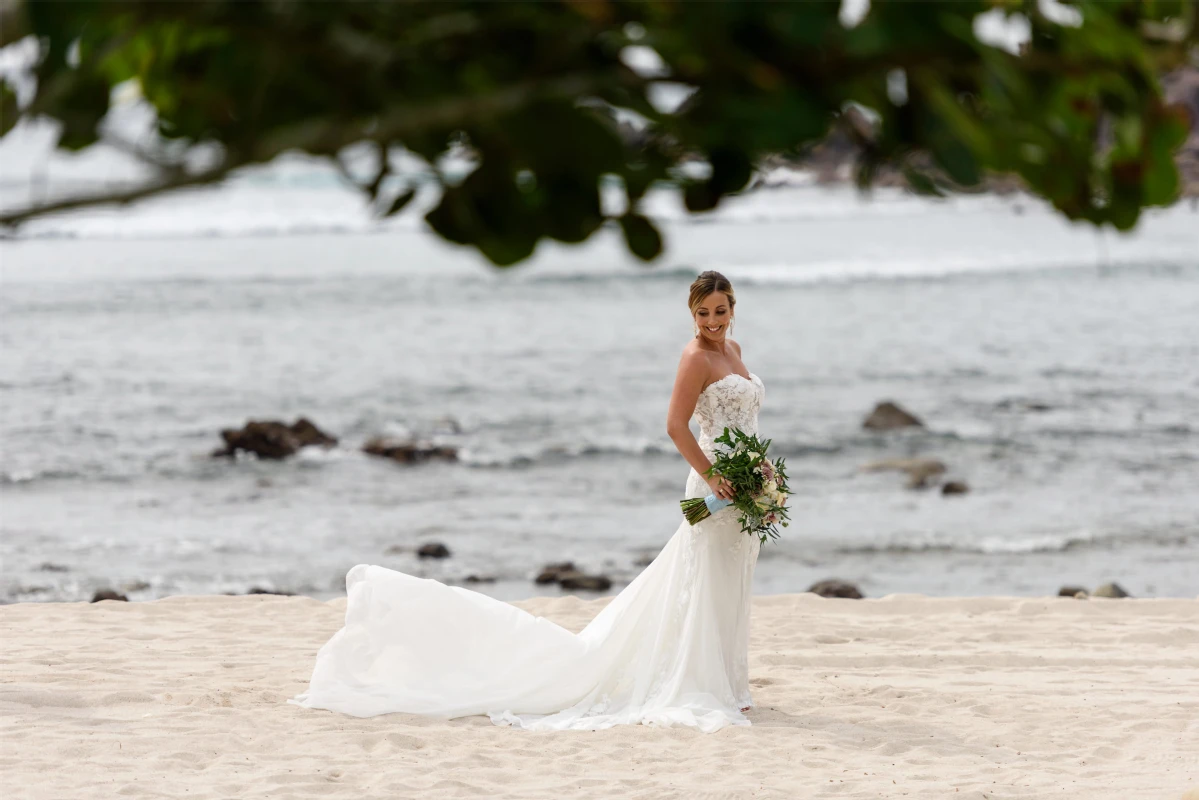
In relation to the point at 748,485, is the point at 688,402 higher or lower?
higher

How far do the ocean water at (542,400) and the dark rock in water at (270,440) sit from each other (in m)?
0.38

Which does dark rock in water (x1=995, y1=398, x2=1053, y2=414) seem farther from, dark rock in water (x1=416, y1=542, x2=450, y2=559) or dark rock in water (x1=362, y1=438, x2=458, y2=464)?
dark rock in water (x1=416, y1=542, x2=450, y2=559)

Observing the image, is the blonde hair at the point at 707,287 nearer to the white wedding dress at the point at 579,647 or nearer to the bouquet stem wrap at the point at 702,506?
the white wedding dress at the point at 579,647

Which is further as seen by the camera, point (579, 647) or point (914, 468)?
point (914, 468)

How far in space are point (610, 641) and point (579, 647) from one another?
163mm

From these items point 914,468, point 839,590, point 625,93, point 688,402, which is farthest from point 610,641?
point 914,468

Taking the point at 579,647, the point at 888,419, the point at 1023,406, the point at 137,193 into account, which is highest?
the point at 1023,406

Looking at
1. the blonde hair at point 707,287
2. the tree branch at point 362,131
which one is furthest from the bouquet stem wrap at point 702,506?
the tree branch at point 362,131

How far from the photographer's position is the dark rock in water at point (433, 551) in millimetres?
12281

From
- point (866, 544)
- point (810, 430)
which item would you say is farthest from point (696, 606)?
point (810, 430)

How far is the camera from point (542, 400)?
22.8m

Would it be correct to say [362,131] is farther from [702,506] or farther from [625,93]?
[702,506]

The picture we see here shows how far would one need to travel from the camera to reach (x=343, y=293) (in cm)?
3519

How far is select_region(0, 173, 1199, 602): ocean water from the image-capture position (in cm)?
1245
